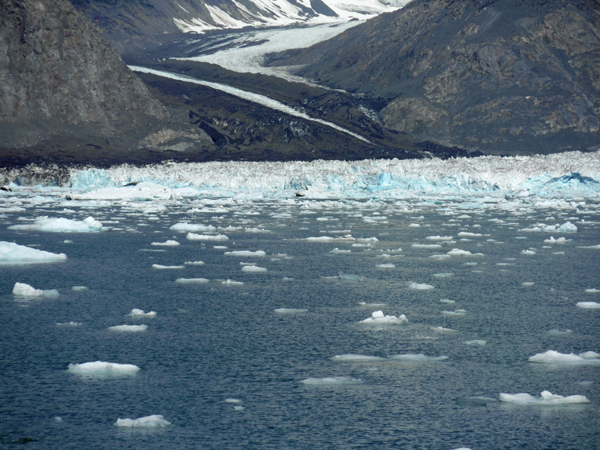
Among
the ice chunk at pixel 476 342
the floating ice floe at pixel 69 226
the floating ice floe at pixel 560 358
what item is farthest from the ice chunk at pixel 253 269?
the floating ice floe at pixel 69 226

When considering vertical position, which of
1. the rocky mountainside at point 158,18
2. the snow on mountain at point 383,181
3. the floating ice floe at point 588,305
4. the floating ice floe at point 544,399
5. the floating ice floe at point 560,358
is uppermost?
the rocky mountainside at point 158,18

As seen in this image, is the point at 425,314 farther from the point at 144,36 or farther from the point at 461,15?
the point at 144,36

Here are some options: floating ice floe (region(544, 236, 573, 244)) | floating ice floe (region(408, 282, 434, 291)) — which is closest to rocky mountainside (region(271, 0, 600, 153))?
floating ice floe (region(544, 236, 573, 244))

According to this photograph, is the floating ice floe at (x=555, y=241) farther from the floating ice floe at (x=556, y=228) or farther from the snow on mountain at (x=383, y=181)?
the snow on mountain at (x=383, y=181)

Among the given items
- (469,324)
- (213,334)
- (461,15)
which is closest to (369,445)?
(213,334)

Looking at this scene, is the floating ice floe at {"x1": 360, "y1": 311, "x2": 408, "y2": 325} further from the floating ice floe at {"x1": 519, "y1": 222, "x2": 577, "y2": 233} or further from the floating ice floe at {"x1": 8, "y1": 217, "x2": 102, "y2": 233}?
the floating ice floe at {"x1": 8, "y1": 217, "x2": 102, "y2": 233}
